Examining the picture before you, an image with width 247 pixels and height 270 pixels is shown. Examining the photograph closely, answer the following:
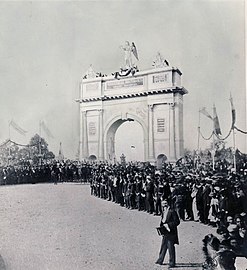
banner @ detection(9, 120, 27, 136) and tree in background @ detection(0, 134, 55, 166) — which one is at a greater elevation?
banner @ detection(9, 120, 27, 136)

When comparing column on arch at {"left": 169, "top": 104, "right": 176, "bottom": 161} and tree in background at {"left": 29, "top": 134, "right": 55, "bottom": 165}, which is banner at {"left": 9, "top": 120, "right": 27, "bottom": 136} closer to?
tree in background at {"left": 29, "top": 134, "right": 55, "bottom": 165}

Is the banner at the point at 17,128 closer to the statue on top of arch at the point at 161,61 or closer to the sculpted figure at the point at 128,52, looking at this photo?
the sculpted figure at the point at 128,52

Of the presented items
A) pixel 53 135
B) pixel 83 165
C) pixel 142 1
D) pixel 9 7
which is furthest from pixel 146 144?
pixel 9 7

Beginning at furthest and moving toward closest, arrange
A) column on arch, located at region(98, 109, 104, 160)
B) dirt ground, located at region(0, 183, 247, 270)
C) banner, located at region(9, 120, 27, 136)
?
1. column on arch, located at region(98, 109, 104, 160)
2. banner, located at region(9, 120, 27, 136)
3. dirt ground, located at region(0, 183, 247, 270)

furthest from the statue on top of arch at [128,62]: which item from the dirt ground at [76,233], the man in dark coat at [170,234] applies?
the man in dark coat at [170,234]

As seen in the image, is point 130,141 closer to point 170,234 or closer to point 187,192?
point 187,192

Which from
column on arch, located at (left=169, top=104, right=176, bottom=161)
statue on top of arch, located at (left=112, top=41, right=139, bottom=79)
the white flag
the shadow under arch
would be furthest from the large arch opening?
the white flag
